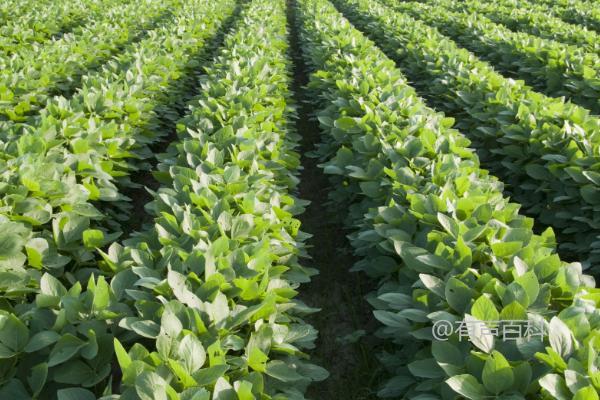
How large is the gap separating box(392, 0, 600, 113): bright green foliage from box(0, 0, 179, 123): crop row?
5.63 m

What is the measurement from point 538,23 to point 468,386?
1053 centimetres

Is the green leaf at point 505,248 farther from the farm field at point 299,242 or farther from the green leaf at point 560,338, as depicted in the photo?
the green leaf at point 560,338

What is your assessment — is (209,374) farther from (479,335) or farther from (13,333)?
(479,335)

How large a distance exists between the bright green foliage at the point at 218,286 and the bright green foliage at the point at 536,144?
80.6 inches

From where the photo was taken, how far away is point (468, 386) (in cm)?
168

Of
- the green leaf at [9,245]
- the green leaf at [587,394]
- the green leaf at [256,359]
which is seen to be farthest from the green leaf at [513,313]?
the green leaf at [9,245]

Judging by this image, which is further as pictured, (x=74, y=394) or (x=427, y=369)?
(x=427, y=369)

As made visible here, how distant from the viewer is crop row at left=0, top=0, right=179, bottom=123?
5.15 m

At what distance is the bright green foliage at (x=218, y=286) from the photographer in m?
1.69

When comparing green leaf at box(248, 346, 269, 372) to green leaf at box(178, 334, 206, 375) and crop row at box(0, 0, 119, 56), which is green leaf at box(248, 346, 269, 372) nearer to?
green leaf at box(178, 334, 206, 375)

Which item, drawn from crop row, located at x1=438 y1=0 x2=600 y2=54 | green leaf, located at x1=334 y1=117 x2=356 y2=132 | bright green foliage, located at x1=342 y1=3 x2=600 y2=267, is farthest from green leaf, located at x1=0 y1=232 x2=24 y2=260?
crop row, located at x1=438 y1=0 x2=600 y2=54

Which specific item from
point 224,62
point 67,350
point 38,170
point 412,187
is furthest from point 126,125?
point 67,350

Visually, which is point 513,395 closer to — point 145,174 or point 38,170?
point 38,170

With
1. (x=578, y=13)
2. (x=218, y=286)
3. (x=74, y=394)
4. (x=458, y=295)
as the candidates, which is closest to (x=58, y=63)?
(x=218, y=286)
